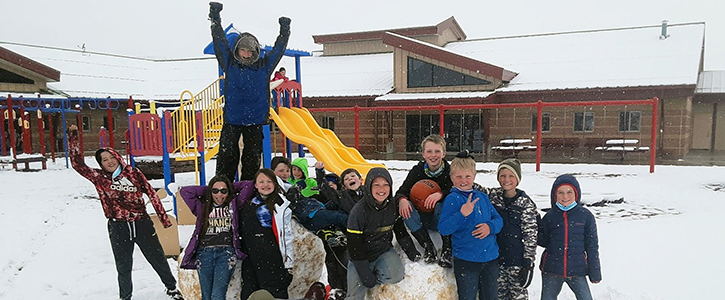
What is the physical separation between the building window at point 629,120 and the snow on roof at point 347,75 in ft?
30.3

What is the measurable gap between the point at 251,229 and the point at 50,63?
922 inches

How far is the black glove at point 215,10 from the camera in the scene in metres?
4.04

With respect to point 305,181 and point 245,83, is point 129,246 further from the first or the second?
point 245,83

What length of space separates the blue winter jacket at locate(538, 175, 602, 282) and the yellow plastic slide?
4715 millimetres

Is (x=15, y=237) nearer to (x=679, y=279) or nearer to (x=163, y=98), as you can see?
(x=679, y=279)

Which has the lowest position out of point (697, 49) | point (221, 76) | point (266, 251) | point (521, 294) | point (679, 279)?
point (679, 279)

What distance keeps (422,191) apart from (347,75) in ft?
57.7

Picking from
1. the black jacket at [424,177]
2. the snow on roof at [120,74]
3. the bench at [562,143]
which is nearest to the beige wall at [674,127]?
the bench at [562,143]

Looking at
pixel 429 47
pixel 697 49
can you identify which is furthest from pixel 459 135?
pixel 697 49

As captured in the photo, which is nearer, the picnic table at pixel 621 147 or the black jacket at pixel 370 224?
the black jacket at pixel 370 224

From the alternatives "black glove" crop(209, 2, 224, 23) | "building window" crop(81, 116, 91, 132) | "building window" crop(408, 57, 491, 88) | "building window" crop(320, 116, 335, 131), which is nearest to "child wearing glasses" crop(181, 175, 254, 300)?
"black glove" crop(209, 2, 224, 23)

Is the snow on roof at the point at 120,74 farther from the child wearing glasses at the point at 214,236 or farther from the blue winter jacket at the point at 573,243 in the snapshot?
the blue winter jacket at the point at 573,243

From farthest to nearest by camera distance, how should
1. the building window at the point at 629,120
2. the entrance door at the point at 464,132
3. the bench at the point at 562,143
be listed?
the entrance door at the point at 464,132
the bench at the point at 562,143
the building window at the point at 629,120

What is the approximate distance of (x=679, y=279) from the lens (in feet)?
13.5
